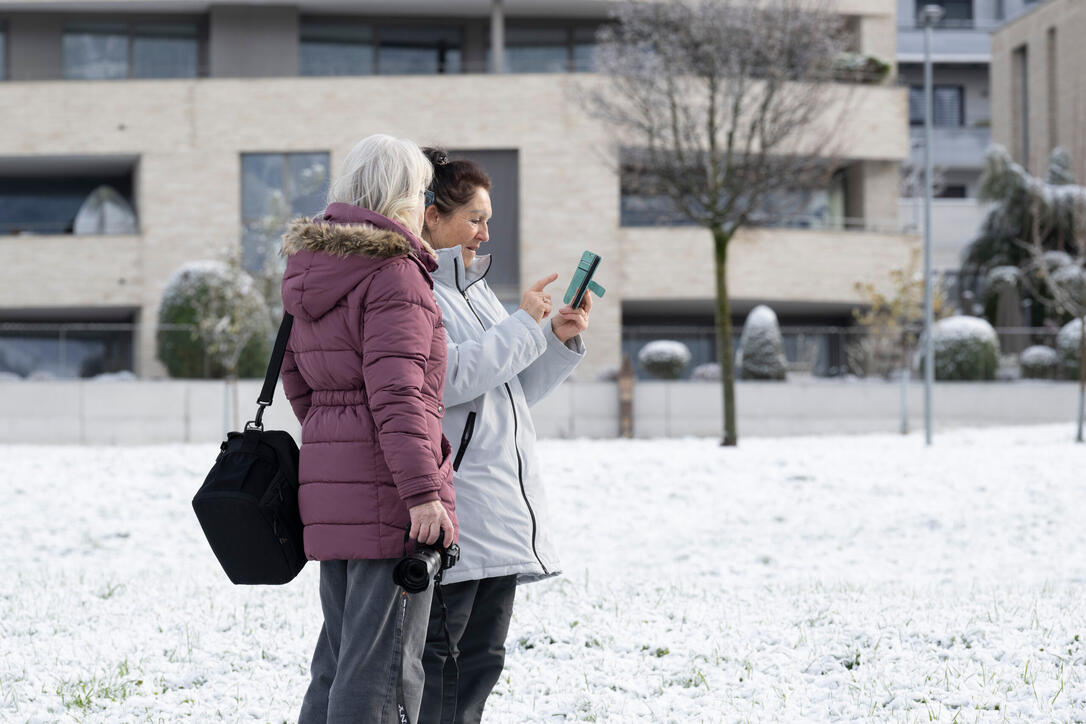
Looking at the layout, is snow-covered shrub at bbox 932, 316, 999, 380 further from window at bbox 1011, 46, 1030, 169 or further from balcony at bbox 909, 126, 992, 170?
balcony at bbox 909, 126, 992, 170

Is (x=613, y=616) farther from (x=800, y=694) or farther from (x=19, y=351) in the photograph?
(x=19, y=351)

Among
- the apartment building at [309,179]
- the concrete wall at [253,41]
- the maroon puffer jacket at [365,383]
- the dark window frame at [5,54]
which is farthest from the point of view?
the dark window frame at [5,54]

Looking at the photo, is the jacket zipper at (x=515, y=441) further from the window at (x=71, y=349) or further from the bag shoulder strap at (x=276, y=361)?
the window at (x=71, y=349)

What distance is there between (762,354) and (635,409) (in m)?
2.63

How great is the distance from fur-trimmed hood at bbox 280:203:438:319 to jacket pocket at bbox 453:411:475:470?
49 cm

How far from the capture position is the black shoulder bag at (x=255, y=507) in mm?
2980

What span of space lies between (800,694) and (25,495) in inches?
386

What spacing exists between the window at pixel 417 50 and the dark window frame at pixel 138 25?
4115mm

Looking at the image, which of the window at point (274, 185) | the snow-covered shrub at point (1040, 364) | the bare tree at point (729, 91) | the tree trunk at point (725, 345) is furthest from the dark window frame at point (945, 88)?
the tree trunk at point (725, 345)

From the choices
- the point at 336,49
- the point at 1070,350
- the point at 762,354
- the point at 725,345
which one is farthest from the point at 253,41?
the point at 1070,350

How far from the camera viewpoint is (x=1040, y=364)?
24.0m

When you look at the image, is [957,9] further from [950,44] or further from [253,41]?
[253,41]

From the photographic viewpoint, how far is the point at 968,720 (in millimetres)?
4371

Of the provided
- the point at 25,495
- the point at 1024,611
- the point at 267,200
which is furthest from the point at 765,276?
the point at 1024,611
